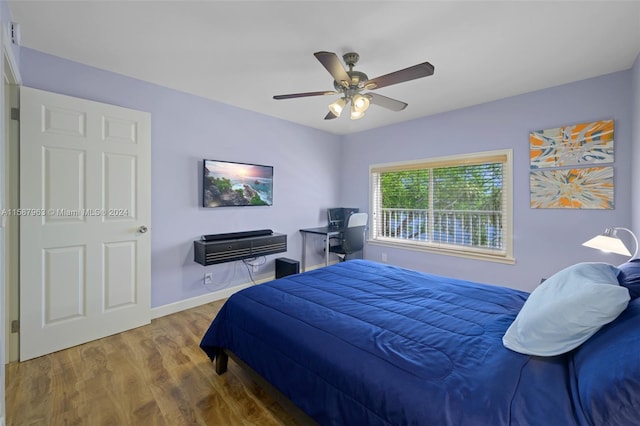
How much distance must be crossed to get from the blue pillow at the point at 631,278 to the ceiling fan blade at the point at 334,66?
1.84 metres

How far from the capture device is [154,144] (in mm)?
2832

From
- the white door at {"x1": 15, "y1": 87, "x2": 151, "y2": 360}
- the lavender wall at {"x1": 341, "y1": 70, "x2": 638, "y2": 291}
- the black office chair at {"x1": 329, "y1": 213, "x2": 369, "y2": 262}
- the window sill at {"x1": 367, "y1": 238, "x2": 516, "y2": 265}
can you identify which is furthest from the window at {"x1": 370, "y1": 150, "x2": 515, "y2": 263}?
the white door at {"x1": 15, "y1": 87, "x2": 151, "y2": 360}

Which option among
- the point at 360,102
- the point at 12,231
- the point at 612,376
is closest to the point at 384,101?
the point at 360,102

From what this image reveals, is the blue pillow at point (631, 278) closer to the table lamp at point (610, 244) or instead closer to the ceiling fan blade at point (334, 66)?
the table lamp at point (610, 244)

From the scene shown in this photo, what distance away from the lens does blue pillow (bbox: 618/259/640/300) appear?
3.68 feet

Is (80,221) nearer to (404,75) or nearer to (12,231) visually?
(12,231)

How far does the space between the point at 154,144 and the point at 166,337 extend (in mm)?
1894

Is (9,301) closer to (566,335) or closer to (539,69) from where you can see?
(566,335)

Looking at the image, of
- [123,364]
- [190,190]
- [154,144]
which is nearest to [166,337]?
[123,364]

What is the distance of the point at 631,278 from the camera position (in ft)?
3.87

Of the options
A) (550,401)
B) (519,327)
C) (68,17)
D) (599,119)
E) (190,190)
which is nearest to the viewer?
(550,401)

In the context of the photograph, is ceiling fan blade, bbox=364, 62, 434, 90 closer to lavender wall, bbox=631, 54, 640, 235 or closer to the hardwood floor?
lavender wall, bbox=631, 54, 640, 235

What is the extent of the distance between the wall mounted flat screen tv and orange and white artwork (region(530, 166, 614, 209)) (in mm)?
3177

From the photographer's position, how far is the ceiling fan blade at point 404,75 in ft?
5.60
